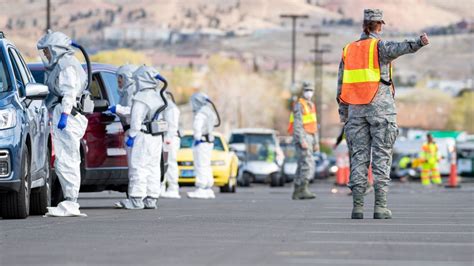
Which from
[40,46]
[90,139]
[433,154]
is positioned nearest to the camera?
[40,46]

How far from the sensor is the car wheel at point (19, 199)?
61.7ft

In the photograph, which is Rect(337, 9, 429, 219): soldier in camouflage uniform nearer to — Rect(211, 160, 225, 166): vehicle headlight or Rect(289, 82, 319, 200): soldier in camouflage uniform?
Rect(289, 82, 319, 200): soldier in camouflage uniform

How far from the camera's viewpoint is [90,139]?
2323 centimetres

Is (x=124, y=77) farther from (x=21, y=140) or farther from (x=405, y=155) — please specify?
(x=405, y=155)

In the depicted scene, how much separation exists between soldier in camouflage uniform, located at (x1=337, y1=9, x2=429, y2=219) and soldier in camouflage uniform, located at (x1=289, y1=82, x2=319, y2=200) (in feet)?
33.5

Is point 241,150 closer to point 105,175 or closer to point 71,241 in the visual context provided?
point 105,175

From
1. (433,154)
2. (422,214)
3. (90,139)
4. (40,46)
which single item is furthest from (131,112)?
Result: (433,154)

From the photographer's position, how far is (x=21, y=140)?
737 inches

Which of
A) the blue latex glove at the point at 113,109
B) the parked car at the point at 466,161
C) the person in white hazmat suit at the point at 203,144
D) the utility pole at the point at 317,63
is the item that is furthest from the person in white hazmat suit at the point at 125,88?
the utility pole at the point at 317,63

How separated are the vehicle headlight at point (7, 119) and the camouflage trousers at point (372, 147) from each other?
143 inches

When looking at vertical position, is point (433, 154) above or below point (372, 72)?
below

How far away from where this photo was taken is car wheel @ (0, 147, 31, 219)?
18812 mm

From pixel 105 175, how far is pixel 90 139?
0.62 m

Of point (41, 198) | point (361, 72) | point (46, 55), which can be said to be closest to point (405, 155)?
point (46, 55)
